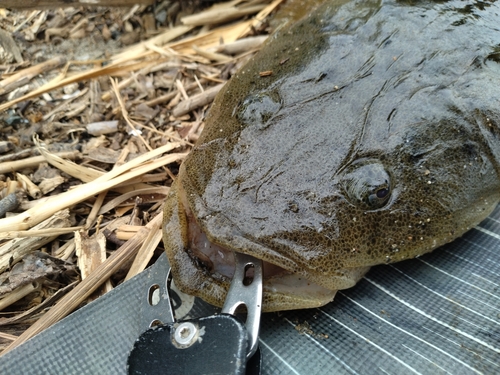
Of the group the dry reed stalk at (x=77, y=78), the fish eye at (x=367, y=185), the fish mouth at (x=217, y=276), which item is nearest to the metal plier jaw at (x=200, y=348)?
the fish mouth at (x=217, y=276)

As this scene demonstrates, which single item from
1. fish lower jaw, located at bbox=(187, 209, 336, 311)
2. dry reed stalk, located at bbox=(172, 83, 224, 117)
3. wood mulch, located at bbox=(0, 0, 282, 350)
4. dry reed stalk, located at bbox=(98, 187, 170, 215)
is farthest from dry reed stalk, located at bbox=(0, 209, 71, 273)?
dry reed stalk, located at bbox=(172, 83, 224, 117)

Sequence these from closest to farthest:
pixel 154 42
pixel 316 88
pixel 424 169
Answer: pixel 424 169, pixel 316 88, pixel 154 42

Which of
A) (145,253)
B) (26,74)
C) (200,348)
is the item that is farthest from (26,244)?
(26,74)

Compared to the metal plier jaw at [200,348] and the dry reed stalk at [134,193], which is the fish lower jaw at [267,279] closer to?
the metal plier jaw at [200,348]

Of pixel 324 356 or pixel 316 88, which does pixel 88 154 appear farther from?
pixel 324 356

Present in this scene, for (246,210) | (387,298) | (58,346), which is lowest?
(387,298)

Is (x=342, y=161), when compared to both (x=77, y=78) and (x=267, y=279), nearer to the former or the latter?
(x=267, y=279)

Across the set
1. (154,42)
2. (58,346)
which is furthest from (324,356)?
(154,42)
